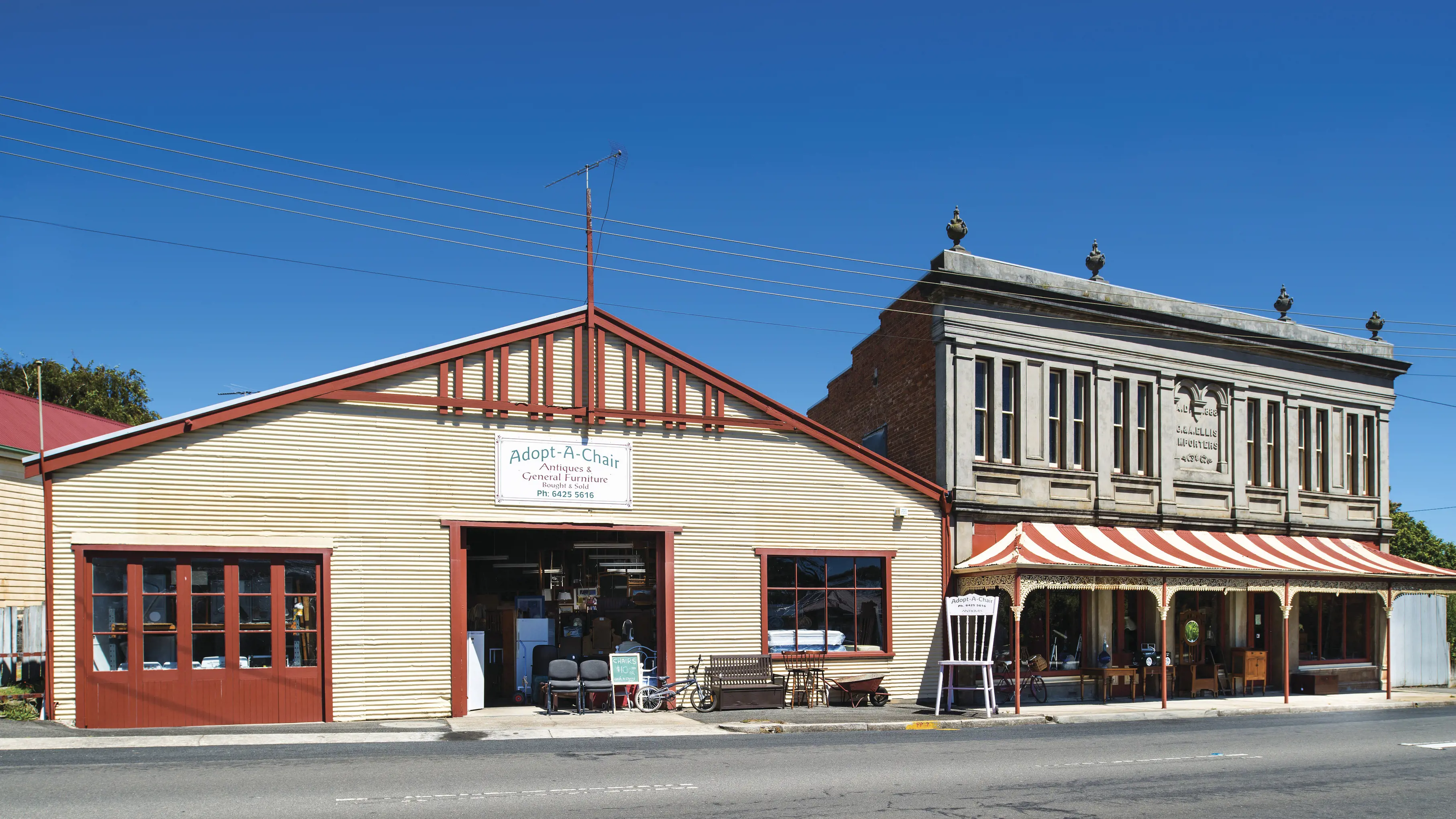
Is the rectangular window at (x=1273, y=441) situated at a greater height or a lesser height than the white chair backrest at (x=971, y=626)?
greater

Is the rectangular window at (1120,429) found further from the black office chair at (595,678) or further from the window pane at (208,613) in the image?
the window pane at (208,613)

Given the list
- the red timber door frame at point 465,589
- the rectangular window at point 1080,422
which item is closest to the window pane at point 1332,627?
the rectangular window at point 1080,422

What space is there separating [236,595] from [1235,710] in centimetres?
1864

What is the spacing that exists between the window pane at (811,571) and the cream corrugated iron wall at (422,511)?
353 mm

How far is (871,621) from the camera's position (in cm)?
2267

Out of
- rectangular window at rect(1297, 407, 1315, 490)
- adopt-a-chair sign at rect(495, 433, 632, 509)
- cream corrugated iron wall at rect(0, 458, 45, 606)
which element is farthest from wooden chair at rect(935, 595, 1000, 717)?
cream corrugated iron wall at rect(0, 458, 45, 606)

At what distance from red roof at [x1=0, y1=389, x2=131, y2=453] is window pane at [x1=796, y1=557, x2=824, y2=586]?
1402cm

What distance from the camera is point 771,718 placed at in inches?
Answer: 753

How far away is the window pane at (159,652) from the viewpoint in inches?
673

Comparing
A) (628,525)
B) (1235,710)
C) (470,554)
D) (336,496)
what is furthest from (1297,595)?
(336,496)

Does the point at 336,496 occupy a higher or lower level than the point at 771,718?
higher

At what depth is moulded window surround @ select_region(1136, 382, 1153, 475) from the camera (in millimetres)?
26562

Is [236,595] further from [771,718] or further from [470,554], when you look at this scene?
[771,718]

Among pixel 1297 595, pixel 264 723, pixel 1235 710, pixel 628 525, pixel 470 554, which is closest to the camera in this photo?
pixel 264 723
